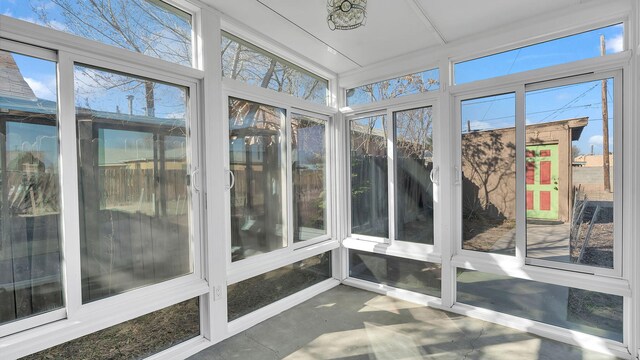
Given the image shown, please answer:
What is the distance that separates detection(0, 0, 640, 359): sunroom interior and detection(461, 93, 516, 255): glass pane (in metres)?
0.02

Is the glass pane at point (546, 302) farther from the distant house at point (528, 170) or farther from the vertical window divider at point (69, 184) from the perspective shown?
the vertical window divider at point (69, 184)

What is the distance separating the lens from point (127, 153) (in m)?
1.90

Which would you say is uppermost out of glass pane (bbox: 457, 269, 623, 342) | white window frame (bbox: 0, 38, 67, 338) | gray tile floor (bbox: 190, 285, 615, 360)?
white window frame (bbox: 0, 38, 67, 338)

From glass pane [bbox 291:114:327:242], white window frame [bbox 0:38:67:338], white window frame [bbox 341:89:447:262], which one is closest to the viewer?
white window frame [bbox 0:38:67:338]

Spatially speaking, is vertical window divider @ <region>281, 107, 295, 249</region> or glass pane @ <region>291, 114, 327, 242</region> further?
glass pane @ <region>291, 114, 327, 242</region>

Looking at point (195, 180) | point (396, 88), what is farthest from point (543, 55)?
point (195, 180)

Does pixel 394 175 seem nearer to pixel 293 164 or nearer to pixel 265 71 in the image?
pixel 293 164

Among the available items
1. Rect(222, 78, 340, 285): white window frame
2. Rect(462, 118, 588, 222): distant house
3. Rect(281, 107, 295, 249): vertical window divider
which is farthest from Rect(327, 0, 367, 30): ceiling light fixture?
Rect(462, 118, 588, 222): distant house

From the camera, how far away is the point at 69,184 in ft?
5.38

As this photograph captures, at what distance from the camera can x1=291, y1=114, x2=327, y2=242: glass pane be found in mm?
3164

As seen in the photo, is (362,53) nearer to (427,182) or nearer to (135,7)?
(427,182)

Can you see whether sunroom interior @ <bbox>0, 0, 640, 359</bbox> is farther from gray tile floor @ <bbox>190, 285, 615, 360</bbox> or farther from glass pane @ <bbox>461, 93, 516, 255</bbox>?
gray tile floor @ <bbox>190, 285, 615, 360</bbox>

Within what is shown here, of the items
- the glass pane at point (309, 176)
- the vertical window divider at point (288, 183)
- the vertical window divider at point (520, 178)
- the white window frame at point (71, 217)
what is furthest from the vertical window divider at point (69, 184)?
the vertical window divider at point (520, 178)

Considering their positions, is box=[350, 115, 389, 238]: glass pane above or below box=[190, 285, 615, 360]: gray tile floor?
above
